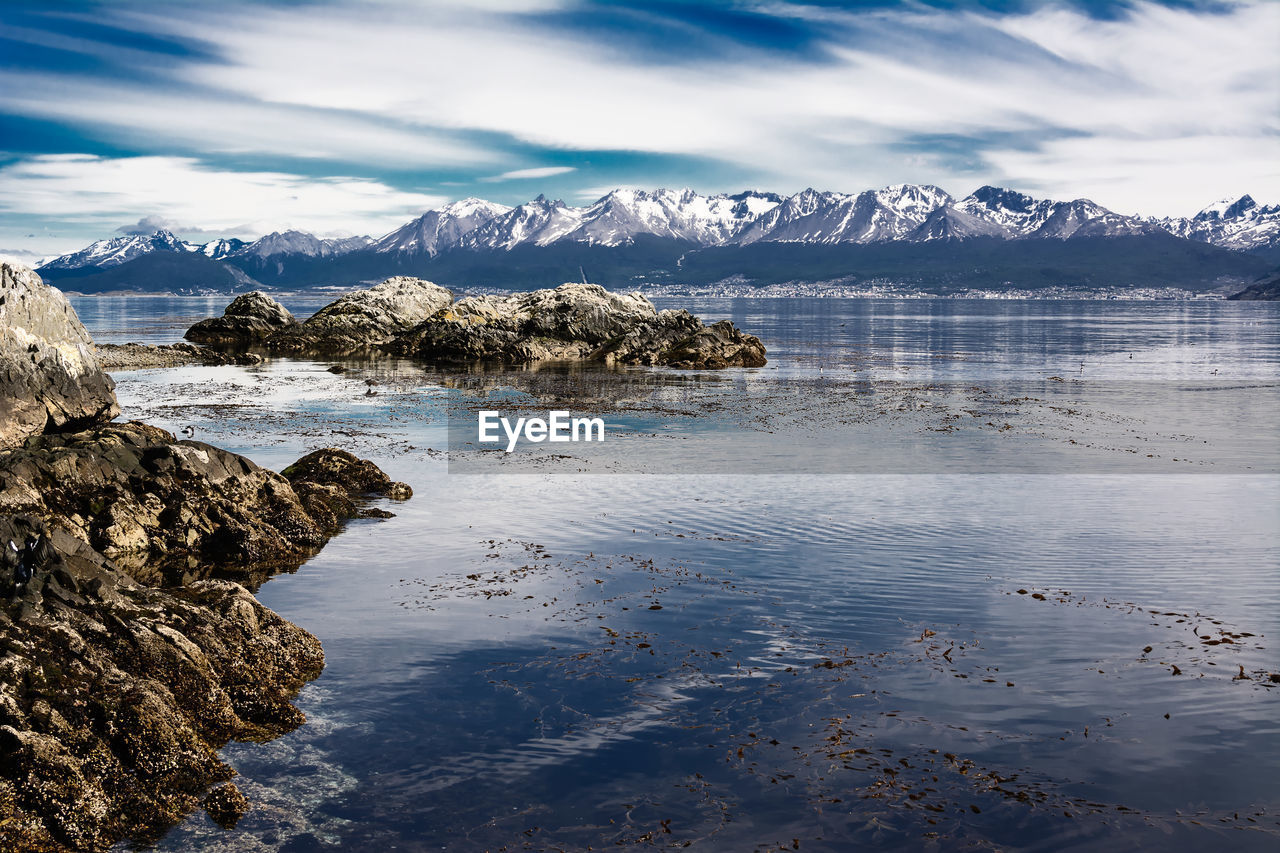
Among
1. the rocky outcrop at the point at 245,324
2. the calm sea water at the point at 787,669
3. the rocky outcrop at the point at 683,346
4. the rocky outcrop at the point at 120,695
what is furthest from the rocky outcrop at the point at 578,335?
the rocky outcrop at the point at 120,695

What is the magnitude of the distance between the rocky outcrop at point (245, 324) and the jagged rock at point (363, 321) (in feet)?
8.98

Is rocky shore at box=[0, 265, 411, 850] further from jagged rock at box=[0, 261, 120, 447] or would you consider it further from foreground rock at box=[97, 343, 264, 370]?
foreground rock at box=[97, 343, 264, 370]

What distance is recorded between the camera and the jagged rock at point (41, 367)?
29391mm

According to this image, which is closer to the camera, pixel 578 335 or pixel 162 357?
pixel 162 357

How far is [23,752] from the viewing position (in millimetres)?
9852

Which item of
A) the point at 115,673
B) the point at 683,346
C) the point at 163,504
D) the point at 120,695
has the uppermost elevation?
the point at 683,346

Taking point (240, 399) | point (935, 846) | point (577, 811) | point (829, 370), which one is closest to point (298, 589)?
point (577, 811)

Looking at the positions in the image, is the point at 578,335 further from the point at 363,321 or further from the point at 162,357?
the point at 162,357

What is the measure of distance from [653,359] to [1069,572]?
189 feet

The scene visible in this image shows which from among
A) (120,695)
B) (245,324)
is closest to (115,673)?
(120,695)

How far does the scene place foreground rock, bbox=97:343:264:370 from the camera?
2679 inches

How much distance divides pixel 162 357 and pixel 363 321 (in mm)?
23078

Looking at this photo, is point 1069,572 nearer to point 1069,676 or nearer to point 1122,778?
point 1069,676

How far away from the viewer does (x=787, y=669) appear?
14.1 m
